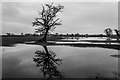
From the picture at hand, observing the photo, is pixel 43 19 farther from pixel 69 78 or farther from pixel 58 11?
pixel 69 78

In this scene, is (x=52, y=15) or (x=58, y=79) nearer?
(x=58, y=79)

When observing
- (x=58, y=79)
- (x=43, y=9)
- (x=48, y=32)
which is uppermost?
(x=43, y=9)

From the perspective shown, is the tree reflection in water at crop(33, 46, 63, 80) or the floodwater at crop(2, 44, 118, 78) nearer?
the tree reflection in water at crop(33, 46, 63, 80)

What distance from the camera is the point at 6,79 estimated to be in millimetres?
11875

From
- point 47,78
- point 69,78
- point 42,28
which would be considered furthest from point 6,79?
point 42,28

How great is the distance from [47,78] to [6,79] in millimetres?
3078

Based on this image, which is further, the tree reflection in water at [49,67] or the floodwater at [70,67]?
the floodwater at [70,67]

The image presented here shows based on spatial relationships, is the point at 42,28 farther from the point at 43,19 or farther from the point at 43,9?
the point at 43,9

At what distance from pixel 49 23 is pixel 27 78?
54.3m

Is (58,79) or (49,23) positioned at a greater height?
(49,23)

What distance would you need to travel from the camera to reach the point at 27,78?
1228 cm

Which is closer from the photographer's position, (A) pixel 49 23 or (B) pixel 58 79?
(B) pixel 58 79

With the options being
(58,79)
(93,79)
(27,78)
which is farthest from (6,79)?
(93,79)

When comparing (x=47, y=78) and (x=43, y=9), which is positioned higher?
(x=43, y=9)
